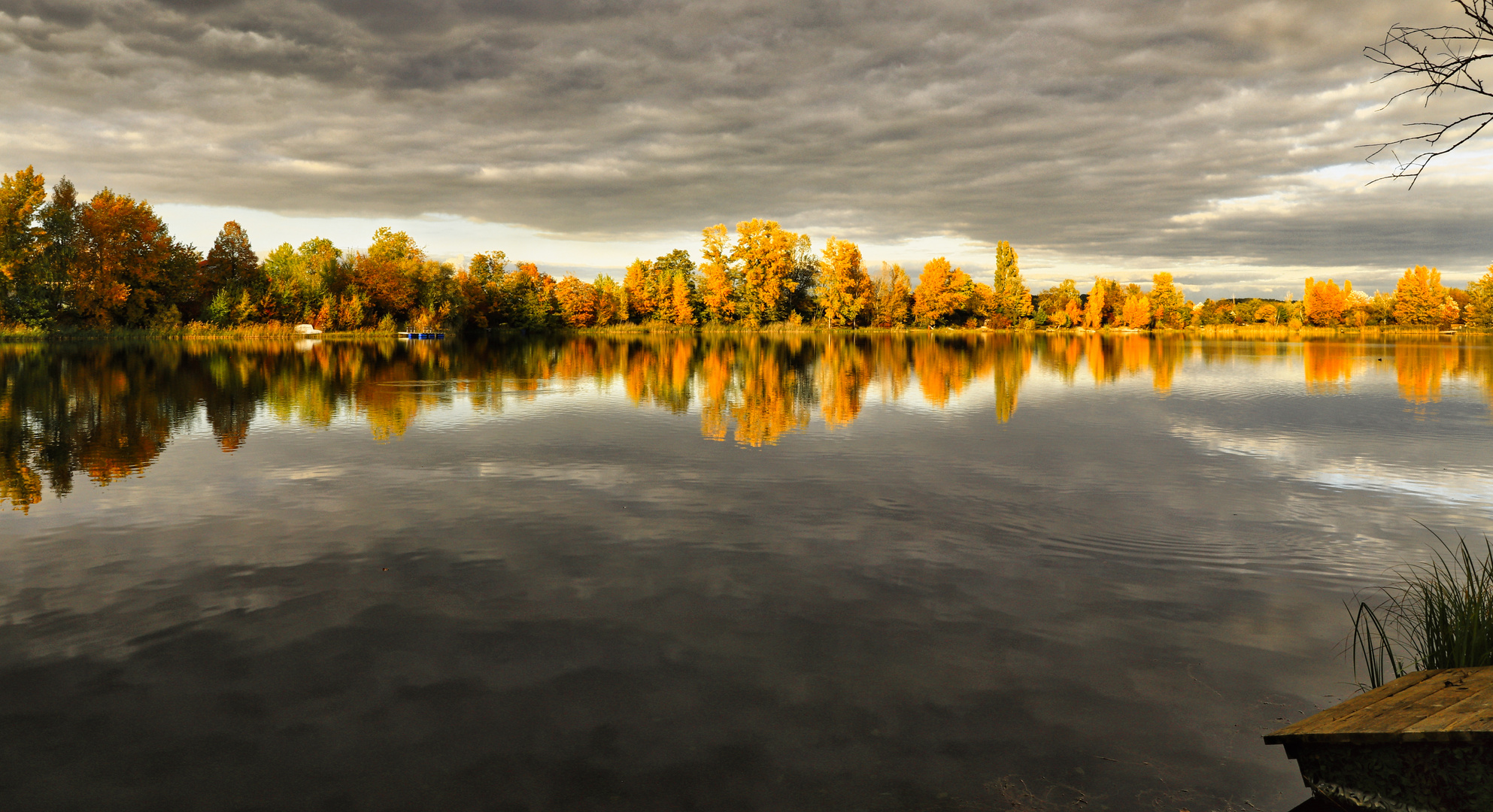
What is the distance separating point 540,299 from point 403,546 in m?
127

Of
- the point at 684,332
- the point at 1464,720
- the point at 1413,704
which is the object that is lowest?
the point at 1413,704

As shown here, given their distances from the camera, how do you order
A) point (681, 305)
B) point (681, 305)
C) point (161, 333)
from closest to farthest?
1. point (161, 333)
2. point (681, 305)
3. point (681, 305)

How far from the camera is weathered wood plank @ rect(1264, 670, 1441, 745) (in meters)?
5.41

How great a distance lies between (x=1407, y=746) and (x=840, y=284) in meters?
136

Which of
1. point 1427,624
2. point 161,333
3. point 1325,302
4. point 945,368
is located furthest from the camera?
point 1325,302

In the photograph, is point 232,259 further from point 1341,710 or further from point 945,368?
point 1341,710

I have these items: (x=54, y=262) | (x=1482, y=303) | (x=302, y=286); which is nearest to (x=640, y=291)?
(x=302, y=286)

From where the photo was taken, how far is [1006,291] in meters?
161

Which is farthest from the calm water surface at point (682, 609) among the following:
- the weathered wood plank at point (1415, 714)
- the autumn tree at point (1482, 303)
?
the autumn tree at point (1482, 303)

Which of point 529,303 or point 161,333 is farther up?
point 529,303

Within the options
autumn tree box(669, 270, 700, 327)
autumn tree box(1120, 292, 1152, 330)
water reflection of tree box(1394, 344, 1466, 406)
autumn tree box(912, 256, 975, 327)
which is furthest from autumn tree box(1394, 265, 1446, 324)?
autumn tree box(669, 270, 700, 327)

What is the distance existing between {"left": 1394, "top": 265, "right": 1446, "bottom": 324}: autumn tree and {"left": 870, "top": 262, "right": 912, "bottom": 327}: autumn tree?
109536mm

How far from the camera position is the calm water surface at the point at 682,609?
5793 mm

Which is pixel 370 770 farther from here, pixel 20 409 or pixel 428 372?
pixel 428 372
